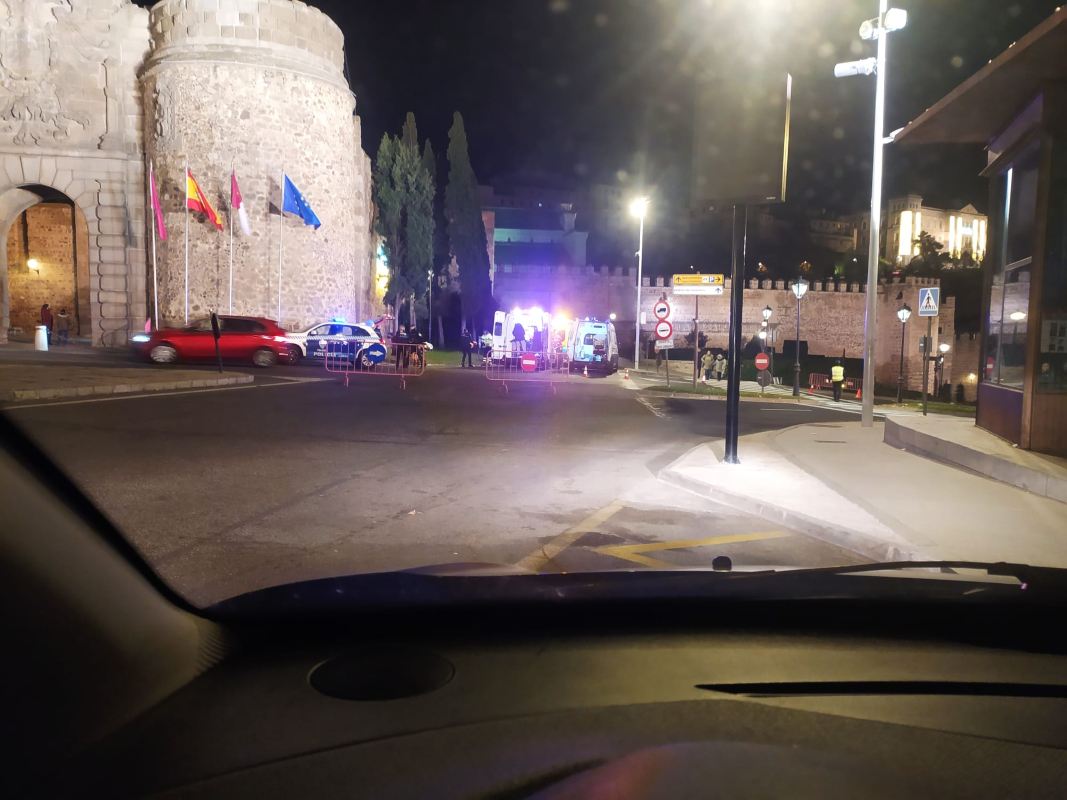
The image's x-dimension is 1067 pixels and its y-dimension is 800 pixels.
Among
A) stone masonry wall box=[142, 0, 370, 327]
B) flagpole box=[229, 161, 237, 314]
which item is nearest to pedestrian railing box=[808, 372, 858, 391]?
stone masonry wall box=[142, 0, 370, 327]

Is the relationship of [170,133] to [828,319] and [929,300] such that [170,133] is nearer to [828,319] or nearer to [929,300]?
[929,300]

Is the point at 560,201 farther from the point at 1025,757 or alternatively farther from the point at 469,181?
the point at 1025,757

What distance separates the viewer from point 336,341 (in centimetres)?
2803

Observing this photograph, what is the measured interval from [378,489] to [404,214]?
38198mm

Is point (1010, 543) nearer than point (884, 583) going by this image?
No

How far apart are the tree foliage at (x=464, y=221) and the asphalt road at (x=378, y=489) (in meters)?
36.7

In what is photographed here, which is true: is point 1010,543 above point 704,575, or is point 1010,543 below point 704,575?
below

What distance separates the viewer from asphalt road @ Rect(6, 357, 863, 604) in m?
5.61

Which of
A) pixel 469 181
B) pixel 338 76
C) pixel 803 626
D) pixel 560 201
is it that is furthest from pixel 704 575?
pixel 560 201

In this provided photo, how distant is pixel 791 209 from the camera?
101 meters

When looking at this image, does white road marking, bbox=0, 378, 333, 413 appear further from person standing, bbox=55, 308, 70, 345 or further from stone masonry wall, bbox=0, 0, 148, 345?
person standing, bbox=55, 308, 70, 345

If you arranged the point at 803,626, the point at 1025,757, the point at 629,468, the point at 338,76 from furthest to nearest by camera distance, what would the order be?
the point at 338,76
the point at 629,468
the point at 803,626
the point at 1025,757

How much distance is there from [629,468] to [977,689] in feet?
25.1

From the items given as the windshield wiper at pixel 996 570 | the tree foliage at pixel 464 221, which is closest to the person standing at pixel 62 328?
the tree foliage at pixel 464 221
